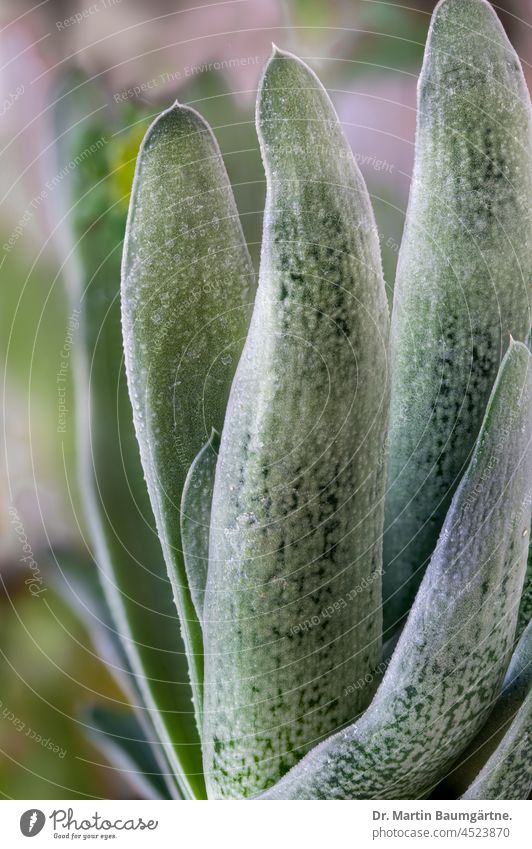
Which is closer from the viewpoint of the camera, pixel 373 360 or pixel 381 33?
pixel 373 360

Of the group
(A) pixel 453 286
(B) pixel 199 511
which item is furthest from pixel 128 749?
(A) pixel 453 286

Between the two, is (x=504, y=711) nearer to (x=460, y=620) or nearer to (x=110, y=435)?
(x=460, y=620)

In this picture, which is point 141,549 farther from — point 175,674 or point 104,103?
point 104,103

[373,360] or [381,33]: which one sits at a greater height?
[381,33]

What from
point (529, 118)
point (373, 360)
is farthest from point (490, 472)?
point (529, 118)

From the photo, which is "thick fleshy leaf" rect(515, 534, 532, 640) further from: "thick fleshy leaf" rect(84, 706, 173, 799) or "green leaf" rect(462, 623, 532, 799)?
"thick fleshy leaf" rect(84, 706, 173, 799)
